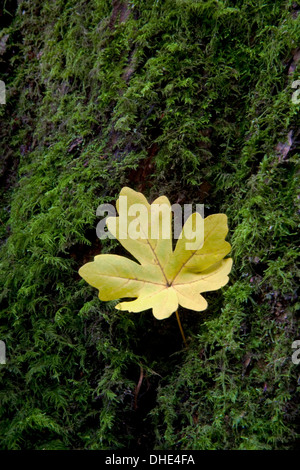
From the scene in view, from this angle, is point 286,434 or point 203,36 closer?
point 286,434

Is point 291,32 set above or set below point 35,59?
below

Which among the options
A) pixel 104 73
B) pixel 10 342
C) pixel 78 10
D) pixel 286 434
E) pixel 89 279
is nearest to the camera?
pixel 286 434

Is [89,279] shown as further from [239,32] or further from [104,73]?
[239,32]

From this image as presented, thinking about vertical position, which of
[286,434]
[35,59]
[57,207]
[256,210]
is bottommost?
[286,434]

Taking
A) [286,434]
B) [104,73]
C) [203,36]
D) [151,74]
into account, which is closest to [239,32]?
[203,36]
